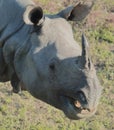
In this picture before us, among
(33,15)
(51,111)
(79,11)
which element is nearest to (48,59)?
(33,15)

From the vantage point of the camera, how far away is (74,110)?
4242 mm

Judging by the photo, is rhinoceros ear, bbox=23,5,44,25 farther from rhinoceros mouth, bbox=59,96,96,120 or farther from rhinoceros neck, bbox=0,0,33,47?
rhinoceros mouth, bbox=59,96,96,120

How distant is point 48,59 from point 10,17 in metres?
1.00

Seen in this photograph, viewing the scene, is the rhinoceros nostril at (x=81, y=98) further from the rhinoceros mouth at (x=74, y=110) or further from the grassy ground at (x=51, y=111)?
the grassy ground at (x=51, y=111)

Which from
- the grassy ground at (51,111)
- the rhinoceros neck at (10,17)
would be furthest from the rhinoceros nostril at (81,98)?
the grassy ground at (51,111)

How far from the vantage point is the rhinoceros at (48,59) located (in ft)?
13.7

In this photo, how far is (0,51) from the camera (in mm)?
5281

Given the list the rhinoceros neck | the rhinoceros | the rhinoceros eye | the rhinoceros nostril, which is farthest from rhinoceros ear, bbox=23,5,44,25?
the rhinoceros nostril

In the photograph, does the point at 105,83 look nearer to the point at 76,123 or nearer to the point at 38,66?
the point at 76,123

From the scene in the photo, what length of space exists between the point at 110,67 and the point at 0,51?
13.1 ft

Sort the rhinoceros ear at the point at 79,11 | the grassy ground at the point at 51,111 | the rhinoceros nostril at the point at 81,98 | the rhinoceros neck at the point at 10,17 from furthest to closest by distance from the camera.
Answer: the grassy ground at the point at 51,111
the rhinoceros ear at the point at 79,11
the rhinoceros neck at the point at 10,17
the rhinoceros nostril at the point at 81,98

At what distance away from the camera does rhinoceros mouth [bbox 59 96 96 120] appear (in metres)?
4.23

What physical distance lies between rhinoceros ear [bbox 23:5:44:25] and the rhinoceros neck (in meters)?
0.33

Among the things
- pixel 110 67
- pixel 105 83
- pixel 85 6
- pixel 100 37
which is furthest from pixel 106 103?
pixel 85 6
